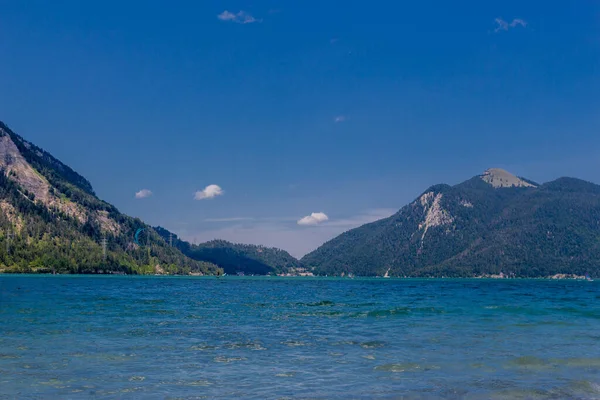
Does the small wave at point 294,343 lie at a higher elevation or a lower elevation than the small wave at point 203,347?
lower

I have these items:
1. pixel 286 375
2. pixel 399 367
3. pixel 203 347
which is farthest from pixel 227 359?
pixel 399 367

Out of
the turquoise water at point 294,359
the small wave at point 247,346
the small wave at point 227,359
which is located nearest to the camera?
the turquoise water at point 294,359

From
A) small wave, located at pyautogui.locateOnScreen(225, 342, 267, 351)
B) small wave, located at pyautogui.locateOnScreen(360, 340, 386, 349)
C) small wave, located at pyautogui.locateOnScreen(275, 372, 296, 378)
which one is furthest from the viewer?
small wave, located at pyautogui.locateOnScreen(360, 340, 386, 349)

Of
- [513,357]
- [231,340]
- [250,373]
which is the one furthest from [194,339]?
[513,357]

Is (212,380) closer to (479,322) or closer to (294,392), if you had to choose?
(294,392)

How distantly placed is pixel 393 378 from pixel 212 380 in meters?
7.66

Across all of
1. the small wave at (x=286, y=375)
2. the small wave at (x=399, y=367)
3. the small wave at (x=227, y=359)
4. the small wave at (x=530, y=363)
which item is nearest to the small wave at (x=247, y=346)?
the small wave at (x=227, y=359)

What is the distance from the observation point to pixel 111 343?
102 ft

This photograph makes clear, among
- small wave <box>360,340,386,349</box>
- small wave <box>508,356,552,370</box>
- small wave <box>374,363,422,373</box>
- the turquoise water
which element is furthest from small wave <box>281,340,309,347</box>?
small wave <box>508,356,552,370</box>

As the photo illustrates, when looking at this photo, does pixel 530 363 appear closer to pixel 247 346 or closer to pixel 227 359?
pixel 227 359

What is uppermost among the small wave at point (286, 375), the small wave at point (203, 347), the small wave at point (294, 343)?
the small wave at point (203, 347)

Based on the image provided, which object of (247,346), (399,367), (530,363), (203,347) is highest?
(203,347)

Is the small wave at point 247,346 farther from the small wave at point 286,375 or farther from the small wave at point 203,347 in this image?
the small wave at point 286,375

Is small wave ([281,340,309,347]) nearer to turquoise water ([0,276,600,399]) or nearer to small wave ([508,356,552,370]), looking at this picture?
turquoise water ([0,276,600,399])
